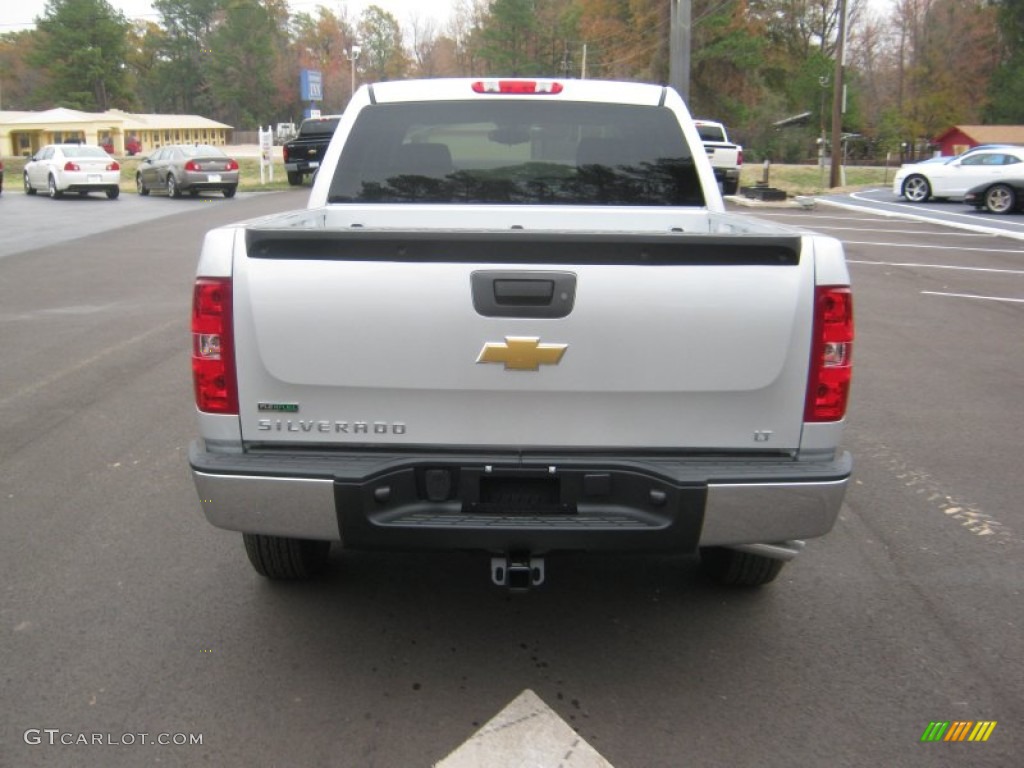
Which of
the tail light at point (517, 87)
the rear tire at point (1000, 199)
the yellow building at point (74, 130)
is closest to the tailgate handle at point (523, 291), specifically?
the tail light at point (517, 87)

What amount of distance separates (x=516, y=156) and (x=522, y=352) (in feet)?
7.25

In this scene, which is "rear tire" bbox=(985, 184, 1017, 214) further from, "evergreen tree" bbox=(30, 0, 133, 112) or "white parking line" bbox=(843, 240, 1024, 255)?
"evergreen tree" bbox=(30, 0, 133, 112)

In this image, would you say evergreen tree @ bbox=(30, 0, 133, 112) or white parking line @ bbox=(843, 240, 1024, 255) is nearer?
white parking line @ bbox=(843, 240, 1024, 255)

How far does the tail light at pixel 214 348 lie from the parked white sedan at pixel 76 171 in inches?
1122

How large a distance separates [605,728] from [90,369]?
637 cm

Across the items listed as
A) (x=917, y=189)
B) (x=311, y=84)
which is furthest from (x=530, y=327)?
(x=311, y=84)

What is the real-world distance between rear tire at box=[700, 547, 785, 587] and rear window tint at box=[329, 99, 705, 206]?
69.9 inches

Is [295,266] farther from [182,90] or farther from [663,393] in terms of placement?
[182,90]

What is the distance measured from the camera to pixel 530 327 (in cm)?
304

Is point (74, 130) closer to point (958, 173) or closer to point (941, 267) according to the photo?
point (958, 173)

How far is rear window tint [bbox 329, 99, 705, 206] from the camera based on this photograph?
483 centimetres

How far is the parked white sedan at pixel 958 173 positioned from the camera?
2561 centimetres

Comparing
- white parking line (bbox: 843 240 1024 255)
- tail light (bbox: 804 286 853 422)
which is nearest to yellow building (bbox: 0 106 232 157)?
white parking line (bbox: 843 240 1024 255)

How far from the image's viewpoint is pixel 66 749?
295cm
